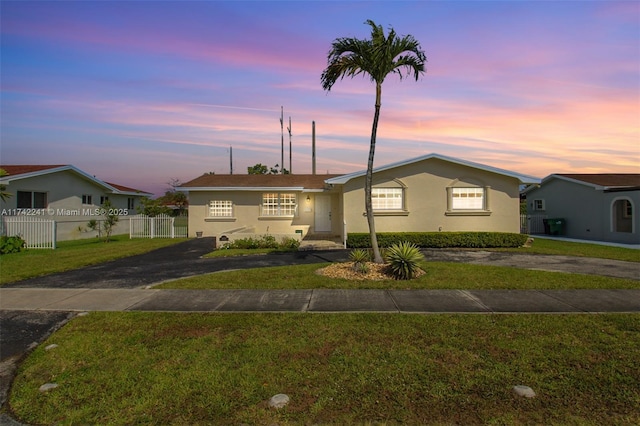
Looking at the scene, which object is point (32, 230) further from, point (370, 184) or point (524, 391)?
point (524, 391)

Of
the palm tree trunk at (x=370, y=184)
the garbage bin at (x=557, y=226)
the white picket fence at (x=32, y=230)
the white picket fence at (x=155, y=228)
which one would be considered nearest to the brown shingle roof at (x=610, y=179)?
the garbage bin at (x=557, y=226)

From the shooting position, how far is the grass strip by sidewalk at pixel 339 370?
3.40 metres

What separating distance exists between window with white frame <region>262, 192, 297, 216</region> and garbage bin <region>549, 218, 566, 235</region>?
51.2ft

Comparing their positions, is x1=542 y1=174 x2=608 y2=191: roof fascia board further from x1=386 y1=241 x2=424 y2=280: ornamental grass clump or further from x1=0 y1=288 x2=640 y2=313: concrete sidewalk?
x1=386 y1=241 x2=424 y2=280: ornamental grass clump

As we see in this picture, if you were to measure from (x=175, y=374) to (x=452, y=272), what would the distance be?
7691 millimetres

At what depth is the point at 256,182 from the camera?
2253 centimetres

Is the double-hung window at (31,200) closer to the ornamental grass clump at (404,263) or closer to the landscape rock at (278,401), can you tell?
the ornamental grass clump at (404,263)

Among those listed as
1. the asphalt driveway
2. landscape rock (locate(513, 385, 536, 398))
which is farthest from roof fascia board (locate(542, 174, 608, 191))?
landscape rock (locate(513, 385, 536, 398))

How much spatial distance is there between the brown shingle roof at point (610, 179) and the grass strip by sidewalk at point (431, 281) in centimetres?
1432

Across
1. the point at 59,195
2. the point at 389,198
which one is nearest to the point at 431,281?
the point at 389,198

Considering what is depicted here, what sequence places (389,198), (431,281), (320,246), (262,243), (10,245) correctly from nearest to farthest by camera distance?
(431,281) → (10,245) → (320,246) → (262,243) → (389,198)

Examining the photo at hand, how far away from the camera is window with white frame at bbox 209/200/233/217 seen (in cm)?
2192

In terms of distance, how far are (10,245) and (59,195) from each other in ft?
21.1

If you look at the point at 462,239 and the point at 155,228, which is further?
the point at 155,228
